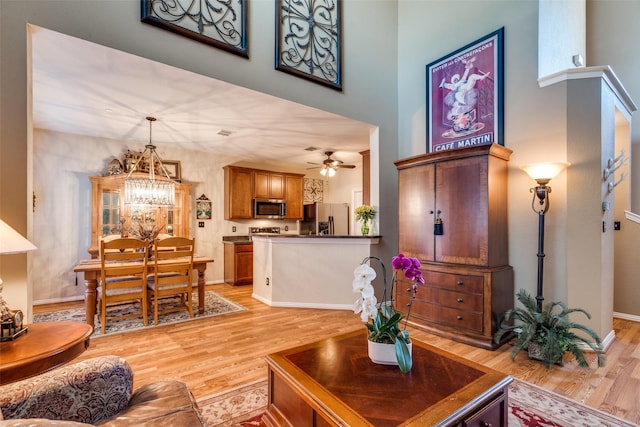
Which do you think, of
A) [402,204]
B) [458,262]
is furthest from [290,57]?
[458,262]

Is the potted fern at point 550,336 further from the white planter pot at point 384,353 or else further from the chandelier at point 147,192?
the chandelier at point 147,192

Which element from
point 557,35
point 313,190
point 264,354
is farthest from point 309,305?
point 557,35

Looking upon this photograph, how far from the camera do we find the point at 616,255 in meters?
3.72

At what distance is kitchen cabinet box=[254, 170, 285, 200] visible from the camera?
6270mm

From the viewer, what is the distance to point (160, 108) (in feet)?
11.7

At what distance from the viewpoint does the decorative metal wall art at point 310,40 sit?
335cm

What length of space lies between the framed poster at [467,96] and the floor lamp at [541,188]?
2.29 ft

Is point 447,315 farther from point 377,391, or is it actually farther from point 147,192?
point 147,192

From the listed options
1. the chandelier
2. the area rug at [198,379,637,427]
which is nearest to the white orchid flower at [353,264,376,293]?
the area rug at [198,379,637,427]

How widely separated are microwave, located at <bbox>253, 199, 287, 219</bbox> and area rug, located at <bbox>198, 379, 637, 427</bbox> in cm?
438

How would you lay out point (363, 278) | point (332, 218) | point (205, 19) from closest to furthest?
point (363, 278) → point (205, 19) → point (332, 218)

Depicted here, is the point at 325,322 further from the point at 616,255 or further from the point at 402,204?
the point at 616,255

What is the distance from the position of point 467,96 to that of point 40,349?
4384 mm

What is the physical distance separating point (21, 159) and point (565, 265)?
4.65 m
